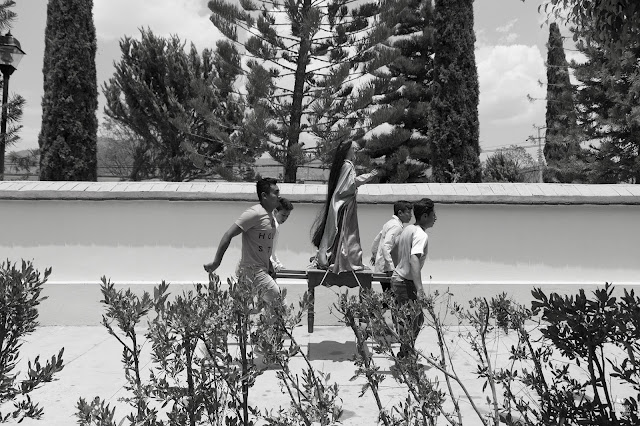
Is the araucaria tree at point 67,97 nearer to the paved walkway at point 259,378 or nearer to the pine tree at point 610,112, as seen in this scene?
the paved walkway at point 259,378

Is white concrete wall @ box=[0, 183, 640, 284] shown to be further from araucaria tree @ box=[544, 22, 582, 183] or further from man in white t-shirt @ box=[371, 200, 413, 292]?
araucaria tree @ box=[544, 22, 582, 183]

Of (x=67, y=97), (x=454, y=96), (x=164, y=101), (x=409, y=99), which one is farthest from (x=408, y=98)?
(x=67, y=97)

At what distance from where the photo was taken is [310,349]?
6.66 meters

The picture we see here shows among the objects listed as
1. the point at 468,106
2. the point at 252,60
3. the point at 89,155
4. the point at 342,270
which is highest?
the point at 252,60

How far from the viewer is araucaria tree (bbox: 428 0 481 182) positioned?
65.2 feet

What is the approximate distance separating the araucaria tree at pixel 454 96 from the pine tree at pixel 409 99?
2.28 meters

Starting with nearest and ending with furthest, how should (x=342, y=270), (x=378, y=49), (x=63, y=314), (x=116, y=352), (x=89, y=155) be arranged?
(x=342, y=270) → (x=116, y=352) → (x=63, y=314) → (x=89, y=155) → (x=378, y=49)

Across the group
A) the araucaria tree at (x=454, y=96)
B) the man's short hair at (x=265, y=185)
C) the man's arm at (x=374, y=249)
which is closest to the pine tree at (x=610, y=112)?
the araucaria tree at (x=454, y=96)

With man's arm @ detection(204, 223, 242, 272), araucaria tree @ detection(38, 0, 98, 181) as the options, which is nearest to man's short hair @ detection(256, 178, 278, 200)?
man's arm @ detection(204, 223, 242, 272)

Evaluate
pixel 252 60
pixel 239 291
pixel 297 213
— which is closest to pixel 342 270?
pixel 297 213

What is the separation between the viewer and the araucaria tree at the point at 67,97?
17.5 m

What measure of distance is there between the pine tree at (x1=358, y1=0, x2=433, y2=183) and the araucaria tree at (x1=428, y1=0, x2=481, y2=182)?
7.47 feet

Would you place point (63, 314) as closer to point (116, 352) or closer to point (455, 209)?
point (116, 352)

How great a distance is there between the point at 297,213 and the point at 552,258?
12.0 ft
